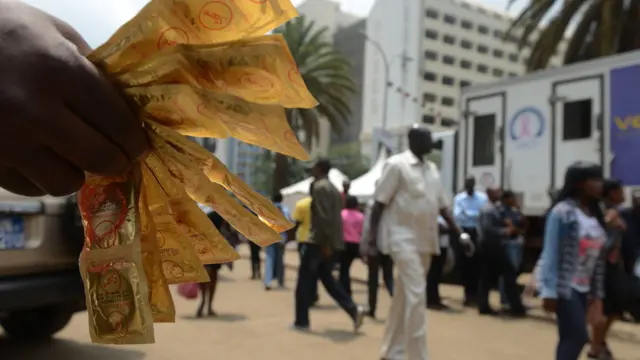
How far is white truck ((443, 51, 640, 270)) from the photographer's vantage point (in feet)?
24.0

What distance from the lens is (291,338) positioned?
18.5 ft

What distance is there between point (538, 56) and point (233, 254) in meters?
15.6

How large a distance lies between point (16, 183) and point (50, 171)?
0.34 feet

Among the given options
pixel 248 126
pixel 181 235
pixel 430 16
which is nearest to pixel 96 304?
pixel 181 235

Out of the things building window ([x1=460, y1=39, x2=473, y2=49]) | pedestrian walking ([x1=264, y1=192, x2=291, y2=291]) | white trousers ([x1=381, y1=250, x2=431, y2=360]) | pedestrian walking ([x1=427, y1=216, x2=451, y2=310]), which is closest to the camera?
white trousers ([x1=381, y1=250, x2=431, y2=360])

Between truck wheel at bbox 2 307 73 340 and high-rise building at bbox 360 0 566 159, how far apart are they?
5489cm

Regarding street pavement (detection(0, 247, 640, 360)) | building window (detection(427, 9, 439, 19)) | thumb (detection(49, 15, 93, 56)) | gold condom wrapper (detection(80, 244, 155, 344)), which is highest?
building window (detection(427, 9, 439, 19))

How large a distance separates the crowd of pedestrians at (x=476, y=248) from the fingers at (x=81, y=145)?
3.37 meters

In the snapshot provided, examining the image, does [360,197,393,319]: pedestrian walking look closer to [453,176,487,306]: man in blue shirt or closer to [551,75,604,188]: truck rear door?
[453,176,487,306]: man in blue shirt

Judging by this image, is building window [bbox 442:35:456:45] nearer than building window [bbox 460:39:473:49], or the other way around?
building window [bbox 442:35:456:45]

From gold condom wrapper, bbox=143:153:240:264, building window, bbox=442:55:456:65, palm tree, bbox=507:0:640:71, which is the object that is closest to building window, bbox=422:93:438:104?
building window, bbox=442:55:456:65

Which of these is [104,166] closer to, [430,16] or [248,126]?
[248,126]

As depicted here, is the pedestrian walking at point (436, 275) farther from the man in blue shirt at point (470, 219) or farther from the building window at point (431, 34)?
the building window at point (431, 34)

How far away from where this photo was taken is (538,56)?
50.1 feet
